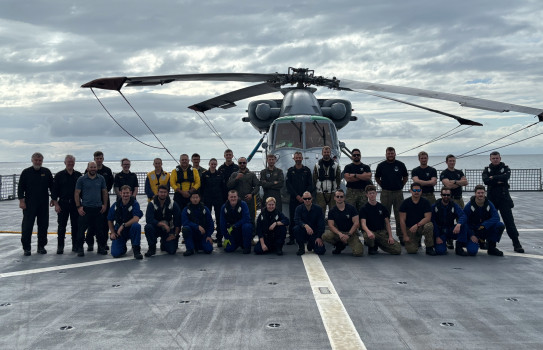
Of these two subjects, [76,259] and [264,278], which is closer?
[264,278]

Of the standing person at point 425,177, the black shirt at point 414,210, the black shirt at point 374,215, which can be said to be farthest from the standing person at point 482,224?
the black shirt at point 374,215

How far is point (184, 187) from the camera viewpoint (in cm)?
1096

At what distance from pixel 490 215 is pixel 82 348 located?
26.0 ft

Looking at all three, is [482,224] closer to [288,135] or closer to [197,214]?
[288,135]

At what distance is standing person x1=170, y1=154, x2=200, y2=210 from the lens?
35.7ft

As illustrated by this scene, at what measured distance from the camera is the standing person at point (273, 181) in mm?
11031

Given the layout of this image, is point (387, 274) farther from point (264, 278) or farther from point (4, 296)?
point (4, 296)

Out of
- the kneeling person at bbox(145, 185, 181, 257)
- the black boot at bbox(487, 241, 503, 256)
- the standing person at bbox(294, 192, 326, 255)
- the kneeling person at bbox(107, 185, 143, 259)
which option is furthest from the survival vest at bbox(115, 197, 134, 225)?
the black boot at bbox(487, 241, 503, 256)

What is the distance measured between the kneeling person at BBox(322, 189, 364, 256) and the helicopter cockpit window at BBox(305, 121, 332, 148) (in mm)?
2884

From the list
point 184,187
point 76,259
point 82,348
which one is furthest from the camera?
point 184,187

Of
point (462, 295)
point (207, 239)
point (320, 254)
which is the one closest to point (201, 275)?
point (207, 239)

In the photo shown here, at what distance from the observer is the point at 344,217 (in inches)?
393

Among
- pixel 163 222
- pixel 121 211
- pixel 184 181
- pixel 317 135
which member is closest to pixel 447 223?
pixel 317 135

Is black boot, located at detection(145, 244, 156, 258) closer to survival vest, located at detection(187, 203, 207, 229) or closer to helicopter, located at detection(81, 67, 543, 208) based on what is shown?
survival vest, located at detection(187, 203, 207, 229)
